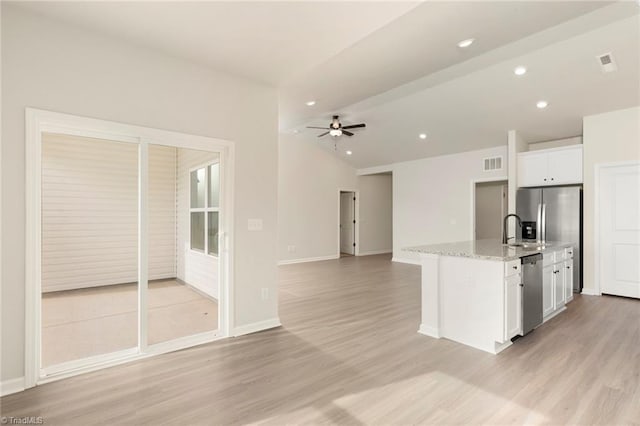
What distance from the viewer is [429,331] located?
3408mm

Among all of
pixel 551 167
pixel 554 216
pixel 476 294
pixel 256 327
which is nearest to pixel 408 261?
pixel 554 216

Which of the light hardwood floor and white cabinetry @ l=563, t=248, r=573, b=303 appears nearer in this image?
the light hardwood floor

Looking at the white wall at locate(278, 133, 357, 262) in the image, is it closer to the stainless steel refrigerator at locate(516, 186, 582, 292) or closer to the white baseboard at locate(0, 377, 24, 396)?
the stainless steel refrigerator at locate(516, 186, 582, 292)

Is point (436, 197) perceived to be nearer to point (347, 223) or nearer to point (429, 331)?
point (347, 223)

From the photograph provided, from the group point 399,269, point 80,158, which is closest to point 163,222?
point 80,158

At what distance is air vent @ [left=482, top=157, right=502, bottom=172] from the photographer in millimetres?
6830

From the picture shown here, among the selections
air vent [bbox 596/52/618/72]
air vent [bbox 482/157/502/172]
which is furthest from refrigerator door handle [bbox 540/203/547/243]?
air vent [bbox 596/52/618/72]

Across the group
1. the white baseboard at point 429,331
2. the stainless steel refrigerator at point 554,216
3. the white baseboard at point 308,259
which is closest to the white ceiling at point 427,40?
the white baseboard at point 429,331

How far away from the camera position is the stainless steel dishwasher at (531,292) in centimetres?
322

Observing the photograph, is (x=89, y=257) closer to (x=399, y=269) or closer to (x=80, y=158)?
(x=80, y=158)

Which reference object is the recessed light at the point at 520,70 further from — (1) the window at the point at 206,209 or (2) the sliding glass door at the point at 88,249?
(2) the sliding glass door at the point at 88,249

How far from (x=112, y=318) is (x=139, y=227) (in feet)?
3.09

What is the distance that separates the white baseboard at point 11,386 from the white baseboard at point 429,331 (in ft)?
11.4

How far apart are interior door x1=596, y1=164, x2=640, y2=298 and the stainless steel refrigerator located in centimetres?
29
